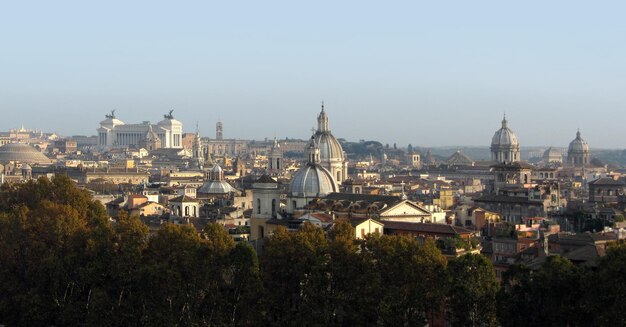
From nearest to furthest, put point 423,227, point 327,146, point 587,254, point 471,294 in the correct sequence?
point 471,294 < point 587,254 < point 423,227 < point 327,146

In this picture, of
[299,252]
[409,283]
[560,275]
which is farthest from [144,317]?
[560,275]

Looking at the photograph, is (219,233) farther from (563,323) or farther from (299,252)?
(563,323)

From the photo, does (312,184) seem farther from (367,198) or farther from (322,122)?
(322,122)

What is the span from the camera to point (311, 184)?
236ft

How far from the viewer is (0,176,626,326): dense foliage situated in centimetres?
3816

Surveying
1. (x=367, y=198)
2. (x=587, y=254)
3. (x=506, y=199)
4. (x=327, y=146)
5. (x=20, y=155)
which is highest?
(x=327, y=146)

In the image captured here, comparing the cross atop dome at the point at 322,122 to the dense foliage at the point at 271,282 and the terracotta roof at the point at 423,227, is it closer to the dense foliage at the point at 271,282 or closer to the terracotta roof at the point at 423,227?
the terracotta roof at the point at 423,227

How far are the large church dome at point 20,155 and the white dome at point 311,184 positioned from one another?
119m

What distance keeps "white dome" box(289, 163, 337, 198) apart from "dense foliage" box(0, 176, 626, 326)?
21.7 metres

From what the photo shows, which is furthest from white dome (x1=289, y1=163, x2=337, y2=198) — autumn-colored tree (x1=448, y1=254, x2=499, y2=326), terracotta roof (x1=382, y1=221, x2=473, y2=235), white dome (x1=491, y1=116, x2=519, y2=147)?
white dome (x1=491, y1=116, x2=519, y2=147)

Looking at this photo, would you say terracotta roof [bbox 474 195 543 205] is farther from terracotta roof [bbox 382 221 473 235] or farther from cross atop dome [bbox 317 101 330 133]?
terracotta roof [bbox 382 221 473 235]

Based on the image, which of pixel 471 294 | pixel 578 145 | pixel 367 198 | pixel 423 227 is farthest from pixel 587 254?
pixel 578 145

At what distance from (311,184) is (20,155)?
127 m

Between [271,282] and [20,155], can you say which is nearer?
[271,282]
